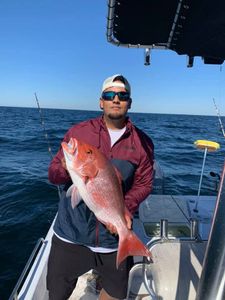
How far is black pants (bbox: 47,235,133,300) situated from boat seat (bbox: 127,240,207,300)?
51cm

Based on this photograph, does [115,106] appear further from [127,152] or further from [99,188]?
[99,188]

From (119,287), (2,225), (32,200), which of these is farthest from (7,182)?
(119,287)

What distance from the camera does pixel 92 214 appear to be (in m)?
2.75

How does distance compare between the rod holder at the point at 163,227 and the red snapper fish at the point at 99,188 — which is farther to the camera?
the rod holder at the point at 163,227

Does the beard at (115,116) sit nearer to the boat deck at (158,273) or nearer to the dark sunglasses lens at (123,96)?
the dark sunglasses lens at (123,96)

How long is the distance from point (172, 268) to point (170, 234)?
1.53 metres

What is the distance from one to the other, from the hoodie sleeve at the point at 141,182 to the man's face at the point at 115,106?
0.39m

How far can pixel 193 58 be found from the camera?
3.36 metres

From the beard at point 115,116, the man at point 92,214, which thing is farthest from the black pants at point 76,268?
the beard at point 115,116

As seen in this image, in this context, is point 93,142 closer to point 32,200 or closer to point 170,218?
point 170,218

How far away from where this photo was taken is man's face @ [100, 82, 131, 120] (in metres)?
2.70

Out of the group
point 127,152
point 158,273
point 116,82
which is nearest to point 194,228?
point 158,273

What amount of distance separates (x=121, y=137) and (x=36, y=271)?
6.43 ft

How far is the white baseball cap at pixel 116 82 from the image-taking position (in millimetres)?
2721
